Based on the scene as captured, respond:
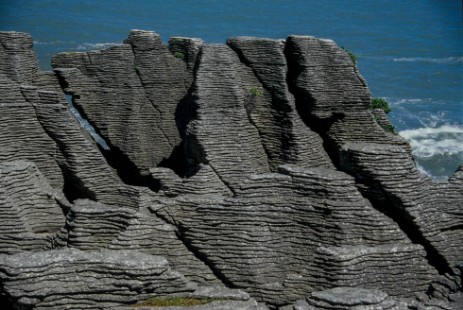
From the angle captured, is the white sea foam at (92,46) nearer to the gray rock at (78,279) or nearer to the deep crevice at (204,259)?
the deep crevice at (204,259)

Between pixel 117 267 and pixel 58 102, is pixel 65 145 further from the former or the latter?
pixel 117 267

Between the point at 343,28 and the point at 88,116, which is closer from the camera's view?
the point at 88,116

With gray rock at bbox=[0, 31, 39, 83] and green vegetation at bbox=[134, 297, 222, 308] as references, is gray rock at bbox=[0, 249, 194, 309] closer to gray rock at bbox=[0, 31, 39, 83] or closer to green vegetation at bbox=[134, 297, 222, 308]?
green vegetation at bbox=[134, 297, 222, 308]

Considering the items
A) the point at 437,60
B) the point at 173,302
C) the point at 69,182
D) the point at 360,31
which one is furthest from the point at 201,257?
the point at 360,31

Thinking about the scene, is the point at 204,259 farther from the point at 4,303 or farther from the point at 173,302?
the point at 4,303

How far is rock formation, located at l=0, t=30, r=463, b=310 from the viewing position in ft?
49.4

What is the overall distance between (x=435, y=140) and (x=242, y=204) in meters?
41.7

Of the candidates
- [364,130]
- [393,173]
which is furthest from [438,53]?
[393,173]

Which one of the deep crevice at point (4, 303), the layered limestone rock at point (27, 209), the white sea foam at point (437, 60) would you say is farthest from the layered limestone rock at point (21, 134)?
the white sea foam at point (437, 60)

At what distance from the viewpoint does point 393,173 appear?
16.4 m

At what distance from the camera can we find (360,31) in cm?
9744

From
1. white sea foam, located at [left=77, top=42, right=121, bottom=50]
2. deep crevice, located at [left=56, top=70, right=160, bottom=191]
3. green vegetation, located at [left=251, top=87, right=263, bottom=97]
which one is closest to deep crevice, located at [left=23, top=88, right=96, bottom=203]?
deep crevice, located at [left=56, top=70, right=160, bottom=191]

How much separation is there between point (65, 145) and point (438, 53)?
72.9m

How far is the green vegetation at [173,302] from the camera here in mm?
14982
